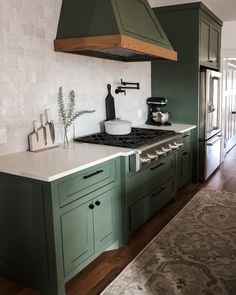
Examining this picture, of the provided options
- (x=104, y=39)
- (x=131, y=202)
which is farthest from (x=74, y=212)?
(x=104, y=39)

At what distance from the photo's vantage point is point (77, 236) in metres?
2.13

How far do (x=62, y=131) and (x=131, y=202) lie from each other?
0.88 metres

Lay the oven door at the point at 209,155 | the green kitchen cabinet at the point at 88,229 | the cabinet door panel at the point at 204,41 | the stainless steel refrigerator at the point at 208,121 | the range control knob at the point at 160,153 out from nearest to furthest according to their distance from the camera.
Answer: the green kitchen cabinet at the point at 88,229 → the range control knob at the point at 160,153 → the cabinet door panel at the point at 204,41 → the stainless steel refrigerator at the point at 208,121 → the oven door at the point at 209,155

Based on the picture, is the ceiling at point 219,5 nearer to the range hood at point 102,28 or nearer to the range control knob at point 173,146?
the range hood at point 102,28

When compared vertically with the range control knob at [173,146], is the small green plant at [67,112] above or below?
above

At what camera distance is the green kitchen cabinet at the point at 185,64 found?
13.3ft

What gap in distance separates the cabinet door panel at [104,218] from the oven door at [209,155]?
226cm

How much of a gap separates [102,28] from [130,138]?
1021 mm

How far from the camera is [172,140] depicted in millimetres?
3363

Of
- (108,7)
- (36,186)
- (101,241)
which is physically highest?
(108,7)

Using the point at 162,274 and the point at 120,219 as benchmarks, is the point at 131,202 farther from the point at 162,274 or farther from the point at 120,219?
the point at 162,274

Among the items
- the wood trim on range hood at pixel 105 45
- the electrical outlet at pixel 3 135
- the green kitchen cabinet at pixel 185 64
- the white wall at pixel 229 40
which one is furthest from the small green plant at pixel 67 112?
the white wall at pixel 229 40

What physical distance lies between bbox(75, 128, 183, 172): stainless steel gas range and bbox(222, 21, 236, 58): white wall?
2.46 m

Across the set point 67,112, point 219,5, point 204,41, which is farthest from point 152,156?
point 219,5
